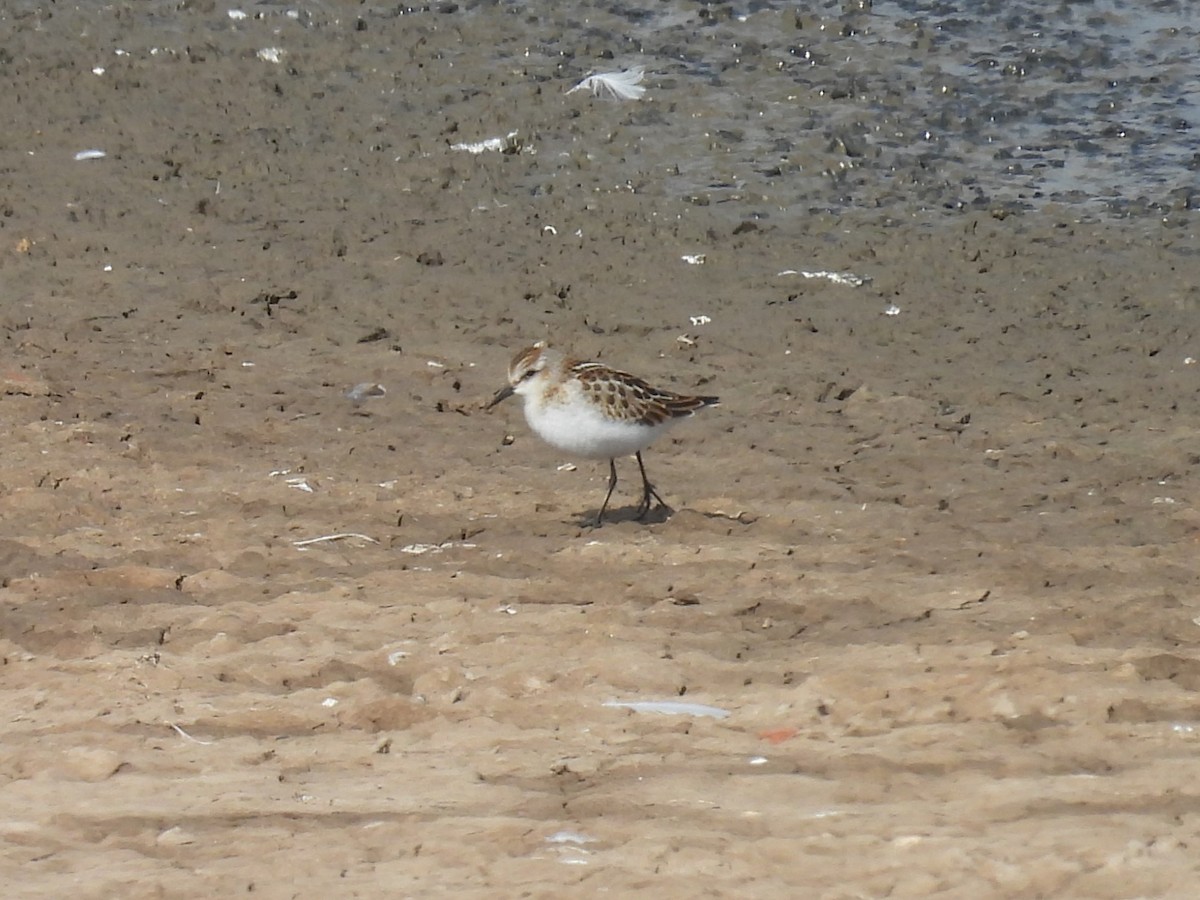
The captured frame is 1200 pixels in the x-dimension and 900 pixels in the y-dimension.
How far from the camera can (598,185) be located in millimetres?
13023

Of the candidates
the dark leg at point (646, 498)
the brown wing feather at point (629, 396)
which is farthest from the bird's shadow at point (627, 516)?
the brown wing feather at point (629, 396)

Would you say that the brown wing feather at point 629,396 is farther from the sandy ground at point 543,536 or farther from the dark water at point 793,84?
the dark water at point 793,84

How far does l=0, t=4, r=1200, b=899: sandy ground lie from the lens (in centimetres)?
561

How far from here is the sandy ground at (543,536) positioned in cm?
561

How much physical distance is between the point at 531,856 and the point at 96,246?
7.69 m

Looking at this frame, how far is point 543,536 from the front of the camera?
852 centimetres

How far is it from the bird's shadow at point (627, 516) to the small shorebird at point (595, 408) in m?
0.02

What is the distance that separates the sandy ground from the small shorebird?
372 millimetres

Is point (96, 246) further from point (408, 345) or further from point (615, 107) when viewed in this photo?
point (615, 107)

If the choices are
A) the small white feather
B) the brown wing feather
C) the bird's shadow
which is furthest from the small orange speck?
the small white feather

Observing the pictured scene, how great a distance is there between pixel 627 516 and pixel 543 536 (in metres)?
0.42

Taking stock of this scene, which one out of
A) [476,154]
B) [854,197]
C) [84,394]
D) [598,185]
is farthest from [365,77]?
[84,394]

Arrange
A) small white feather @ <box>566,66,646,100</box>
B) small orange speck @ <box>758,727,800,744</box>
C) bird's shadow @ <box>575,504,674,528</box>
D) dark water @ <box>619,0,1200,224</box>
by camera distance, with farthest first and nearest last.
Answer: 1. small white feather @ <box>566,66,646,100</box>
2. dark water @ <box>619,0,1200,224</box>
3. bird's shadow @ <box>575,504,674,528</box>
4. small orange speck @ <box>758,727,800,744</box>

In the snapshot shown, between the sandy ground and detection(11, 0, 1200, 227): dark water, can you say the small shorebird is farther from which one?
detection(11, 0, 1200, 227): dark water
